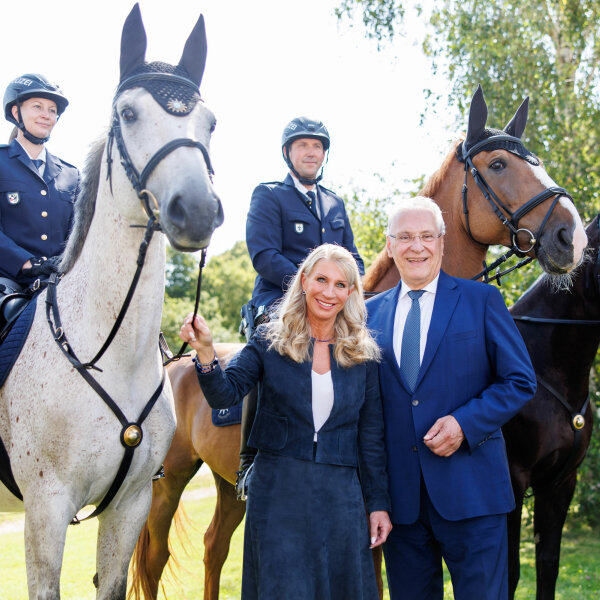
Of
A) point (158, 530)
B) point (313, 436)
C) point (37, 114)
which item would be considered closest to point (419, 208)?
point (313, 436)

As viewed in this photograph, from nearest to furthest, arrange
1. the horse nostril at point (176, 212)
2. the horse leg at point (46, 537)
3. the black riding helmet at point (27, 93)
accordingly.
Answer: the horse nostril at point (176, 212) → the horse leg at point (46, 537) → the black riding helmet at point (27, 93)

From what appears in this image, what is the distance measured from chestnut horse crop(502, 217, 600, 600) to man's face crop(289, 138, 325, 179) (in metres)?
1.82

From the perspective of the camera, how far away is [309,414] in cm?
306

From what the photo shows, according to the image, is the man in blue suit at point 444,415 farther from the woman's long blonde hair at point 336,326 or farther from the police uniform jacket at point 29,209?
the police uniform jacket at point 29,209

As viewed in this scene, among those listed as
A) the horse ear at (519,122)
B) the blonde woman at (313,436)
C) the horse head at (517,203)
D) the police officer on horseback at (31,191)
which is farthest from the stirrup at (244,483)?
the horse ear at (519,122)

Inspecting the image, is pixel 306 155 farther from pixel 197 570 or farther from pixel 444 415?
pixel 197 570

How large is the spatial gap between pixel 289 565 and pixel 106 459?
0.99m

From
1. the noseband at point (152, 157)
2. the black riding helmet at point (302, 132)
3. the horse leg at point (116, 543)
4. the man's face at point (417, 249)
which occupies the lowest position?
the horse leg at point (116, 543)

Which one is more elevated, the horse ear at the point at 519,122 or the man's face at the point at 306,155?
the horse ear at the point at 519,122

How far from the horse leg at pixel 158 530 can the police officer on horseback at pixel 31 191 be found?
246 centimetres

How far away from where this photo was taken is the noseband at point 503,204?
411 cm

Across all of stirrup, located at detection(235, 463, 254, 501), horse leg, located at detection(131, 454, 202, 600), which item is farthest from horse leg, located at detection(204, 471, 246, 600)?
stirrup, located at detection(235, 463, 254, 501)

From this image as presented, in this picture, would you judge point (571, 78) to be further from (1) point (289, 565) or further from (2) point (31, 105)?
(1) point (289, 565)

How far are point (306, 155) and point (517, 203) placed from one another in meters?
1.44
